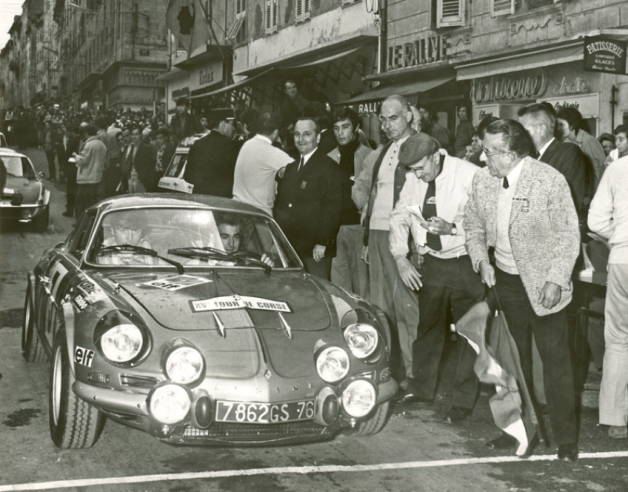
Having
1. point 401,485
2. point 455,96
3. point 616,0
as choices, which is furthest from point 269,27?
point 401,485

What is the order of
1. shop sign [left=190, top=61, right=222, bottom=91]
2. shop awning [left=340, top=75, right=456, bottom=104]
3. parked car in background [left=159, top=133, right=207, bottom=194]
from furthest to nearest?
shop sign [left=190, top=61, right=222, bottom=91]
shop awning [left=340, top=75, right=456, bottom=104]
parked car in background [left=159, top=133, right=207, bottom=194]

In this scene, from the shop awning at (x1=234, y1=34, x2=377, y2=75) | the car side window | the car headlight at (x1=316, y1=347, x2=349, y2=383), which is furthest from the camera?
the shop awning at (x1=234, y1=34, x2=377, y2=75)

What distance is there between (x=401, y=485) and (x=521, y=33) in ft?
38.2

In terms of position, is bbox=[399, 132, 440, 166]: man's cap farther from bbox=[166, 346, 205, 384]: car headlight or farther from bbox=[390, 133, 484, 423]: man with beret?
bbox=[166, 346, 205, 384]: car headlight

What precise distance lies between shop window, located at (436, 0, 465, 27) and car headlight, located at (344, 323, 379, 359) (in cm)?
1252

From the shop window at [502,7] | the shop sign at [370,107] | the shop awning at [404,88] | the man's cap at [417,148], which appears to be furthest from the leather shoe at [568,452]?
the shop sign at [370,107]

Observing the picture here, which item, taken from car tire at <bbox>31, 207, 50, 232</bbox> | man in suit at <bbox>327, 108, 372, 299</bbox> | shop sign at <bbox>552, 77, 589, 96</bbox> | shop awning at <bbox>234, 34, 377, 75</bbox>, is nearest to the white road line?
man in suit at <bbox>327, 108, 372, 299</bbox>

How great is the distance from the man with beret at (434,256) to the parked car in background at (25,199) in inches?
466

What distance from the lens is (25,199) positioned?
16.6m

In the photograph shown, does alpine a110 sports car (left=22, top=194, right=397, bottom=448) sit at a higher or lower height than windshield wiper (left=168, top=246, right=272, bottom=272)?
lower

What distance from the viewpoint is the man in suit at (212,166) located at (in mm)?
9586

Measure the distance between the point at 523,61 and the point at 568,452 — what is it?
30.8 feet

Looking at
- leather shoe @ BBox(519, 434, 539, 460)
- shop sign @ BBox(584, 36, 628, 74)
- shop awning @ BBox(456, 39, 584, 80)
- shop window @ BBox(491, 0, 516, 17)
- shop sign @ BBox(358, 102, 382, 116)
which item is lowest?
leather shoe @ BBox(519, 434, 539, 460)

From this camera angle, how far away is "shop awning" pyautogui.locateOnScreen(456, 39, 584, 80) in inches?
473
